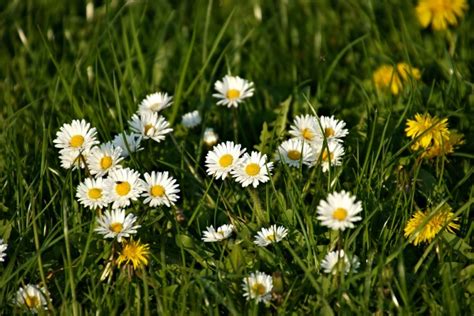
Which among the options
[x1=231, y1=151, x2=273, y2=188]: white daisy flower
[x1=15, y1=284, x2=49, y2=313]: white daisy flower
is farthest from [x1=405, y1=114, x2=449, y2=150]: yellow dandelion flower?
[x1=15, y1=284, x2=49, y2=313]: white daisy flower

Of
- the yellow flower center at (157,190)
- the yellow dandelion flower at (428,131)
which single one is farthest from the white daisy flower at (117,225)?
the yellow dandelion flower at (428,131)

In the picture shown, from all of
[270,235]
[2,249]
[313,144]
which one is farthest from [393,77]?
[2,249]

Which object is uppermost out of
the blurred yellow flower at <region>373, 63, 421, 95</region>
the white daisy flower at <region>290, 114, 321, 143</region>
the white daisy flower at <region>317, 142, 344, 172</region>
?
Result: the blurred yellow flower at <region>373, 63, 421, 95</region>

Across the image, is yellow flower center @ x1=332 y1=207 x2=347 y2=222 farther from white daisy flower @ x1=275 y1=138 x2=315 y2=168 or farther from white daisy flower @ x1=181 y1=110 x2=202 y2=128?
white daisy flower @ x1=181 y1=110 x2=202 y2=128

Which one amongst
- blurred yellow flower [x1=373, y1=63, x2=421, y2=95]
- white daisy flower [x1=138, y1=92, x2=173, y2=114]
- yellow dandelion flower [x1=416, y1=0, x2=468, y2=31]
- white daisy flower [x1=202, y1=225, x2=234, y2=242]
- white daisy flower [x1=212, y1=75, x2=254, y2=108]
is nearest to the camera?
white daisy flower [x1=202, y1=225, x2=234, y2=242]

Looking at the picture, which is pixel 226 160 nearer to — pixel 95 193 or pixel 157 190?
pixel 157 190

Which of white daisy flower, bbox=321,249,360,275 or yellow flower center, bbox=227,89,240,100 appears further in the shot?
yellow flower center, bbox=227,89,240,100

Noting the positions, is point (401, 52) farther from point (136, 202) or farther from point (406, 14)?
point (136, 202)
